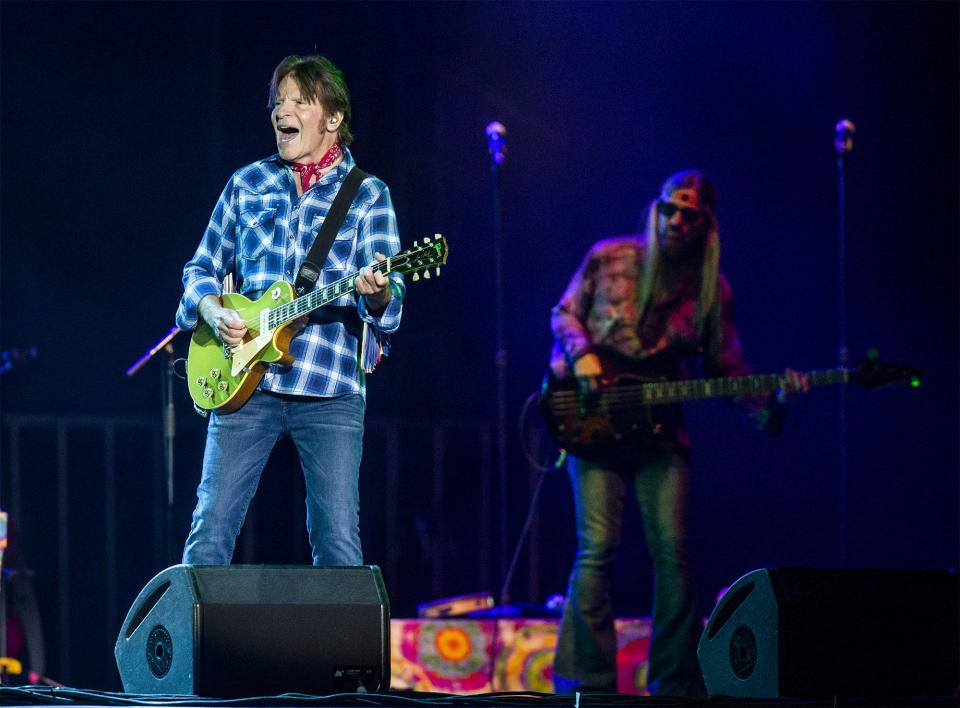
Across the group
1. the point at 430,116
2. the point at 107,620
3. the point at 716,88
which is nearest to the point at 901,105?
the point at 716,88

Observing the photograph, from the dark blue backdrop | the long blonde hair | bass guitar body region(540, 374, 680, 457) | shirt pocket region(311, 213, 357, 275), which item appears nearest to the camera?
shirt pocket region(311, 213, 357, 275)

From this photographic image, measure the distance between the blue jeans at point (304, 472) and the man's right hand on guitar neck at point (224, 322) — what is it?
192 millimetres

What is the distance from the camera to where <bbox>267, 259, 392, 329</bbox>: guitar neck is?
370 cm

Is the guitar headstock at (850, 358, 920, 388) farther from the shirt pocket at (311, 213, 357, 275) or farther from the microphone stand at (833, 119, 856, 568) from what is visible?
the shirt pocket at (311, 213, 357, 275)

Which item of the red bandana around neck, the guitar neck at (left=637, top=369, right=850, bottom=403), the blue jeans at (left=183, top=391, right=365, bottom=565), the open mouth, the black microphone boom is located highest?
the black microphone boom

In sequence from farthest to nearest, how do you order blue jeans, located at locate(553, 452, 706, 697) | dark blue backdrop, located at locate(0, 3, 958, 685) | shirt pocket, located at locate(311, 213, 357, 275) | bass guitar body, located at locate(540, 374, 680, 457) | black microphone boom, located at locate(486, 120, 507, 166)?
dark blue backdrop, located at locate(0, 3, 958, 685) < black microphone boom, located at locate(486, 120, 507, 166) < bass guitar body, located at locate(540, 374, 680, 457) < blue jeans, located at locate(553, 452, 706, 697) < shirt pocket, located at locate(311, 213, 357, 275)

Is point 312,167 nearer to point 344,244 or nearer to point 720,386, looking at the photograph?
point 344,244

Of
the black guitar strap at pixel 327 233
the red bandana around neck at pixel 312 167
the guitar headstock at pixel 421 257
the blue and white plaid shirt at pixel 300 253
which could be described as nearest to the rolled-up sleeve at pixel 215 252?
the blue and white plaid shirt at pixel 300 253

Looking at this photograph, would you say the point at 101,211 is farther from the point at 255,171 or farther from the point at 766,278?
the point at 766,278

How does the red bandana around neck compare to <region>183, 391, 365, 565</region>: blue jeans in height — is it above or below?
above

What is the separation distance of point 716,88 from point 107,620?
14.1 feet

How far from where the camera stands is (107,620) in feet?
20.8

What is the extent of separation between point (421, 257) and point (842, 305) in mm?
3886

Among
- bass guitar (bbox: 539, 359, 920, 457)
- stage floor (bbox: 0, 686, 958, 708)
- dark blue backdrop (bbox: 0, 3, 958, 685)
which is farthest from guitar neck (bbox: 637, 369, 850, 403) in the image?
stage floor (bbox: 0, 686, 958, 708)
